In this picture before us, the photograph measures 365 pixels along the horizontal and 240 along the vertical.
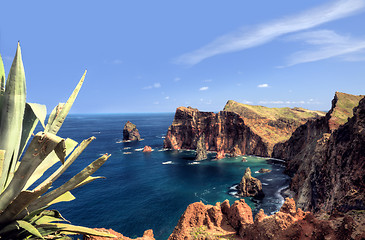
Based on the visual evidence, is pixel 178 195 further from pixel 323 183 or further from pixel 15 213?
pixel 15 213

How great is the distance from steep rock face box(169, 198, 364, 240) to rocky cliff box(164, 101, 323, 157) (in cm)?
8851

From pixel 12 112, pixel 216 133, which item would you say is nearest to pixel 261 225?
pixel 12 112

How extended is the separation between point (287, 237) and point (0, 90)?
14631 mm

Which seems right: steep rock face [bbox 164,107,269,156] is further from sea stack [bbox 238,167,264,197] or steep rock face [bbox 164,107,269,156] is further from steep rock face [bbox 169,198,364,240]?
steep rock face [bbox 169,198,364,240]

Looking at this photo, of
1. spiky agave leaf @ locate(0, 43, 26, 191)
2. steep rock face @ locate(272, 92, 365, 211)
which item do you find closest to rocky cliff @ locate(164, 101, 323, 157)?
steep rock face @ locate(272, 92, 365, 211)

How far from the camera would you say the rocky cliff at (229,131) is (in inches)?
4137

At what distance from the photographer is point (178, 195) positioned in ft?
175

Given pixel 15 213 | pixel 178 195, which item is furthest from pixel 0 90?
pixel 178 195

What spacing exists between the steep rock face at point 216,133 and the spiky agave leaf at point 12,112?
4147 inches

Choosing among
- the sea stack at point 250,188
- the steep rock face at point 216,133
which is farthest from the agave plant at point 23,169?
the steep rock face at point 216,133

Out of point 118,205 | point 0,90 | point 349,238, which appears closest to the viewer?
point 0,90

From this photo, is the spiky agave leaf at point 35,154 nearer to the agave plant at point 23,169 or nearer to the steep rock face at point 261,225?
the agave plant at point 23,169

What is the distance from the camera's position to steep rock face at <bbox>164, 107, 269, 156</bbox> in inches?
4178

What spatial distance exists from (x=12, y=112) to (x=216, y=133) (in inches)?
4472
